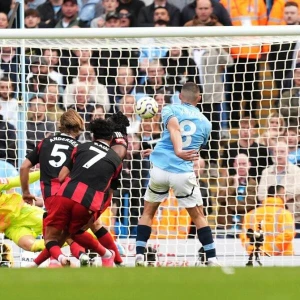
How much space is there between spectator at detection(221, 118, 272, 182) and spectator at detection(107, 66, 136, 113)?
1.36 meters

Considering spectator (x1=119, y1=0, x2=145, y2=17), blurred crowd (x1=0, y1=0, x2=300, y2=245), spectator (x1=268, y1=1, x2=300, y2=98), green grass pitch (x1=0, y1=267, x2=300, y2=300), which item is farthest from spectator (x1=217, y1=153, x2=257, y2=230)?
green grass pitch (x1=0, y1=267, x2=300, y2=300)

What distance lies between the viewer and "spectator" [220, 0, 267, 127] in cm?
1245

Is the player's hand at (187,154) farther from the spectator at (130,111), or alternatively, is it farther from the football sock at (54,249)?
the spectator at (130,111)

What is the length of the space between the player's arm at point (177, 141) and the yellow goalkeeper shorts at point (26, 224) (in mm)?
1860

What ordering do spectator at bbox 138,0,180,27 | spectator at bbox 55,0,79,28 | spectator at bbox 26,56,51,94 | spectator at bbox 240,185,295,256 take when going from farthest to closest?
spectator at bbox 55,0,79,28, spectator at bbox 138,0,180,27, spectator at bbox 26,56,51,94, spectator at bbox 240,185,295,256

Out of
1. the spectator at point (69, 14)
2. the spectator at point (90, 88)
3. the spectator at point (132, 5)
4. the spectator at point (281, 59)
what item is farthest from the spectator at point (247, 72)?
the spectator at point (69, 14)

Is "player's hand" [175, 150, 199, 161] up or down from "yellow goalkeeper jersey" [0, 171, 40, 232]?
up

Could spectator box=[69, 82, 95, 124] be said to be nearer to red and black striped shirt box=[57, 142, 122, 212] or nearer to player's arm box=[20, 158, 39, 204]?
player's arm box=[20, 158, 39, 204]

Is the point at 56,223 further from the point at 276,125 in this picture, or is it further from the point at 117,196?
the point at 276,125

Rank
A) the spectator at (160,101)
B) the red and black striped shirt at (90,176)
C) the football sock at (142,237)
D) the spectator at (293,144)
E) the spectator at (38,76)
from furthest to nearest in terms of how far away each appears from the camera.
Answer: the spectator at (160,101), the spectator at (38,76), the spectator at (293,144), the football sock at (142,237), the red and black striped shirt at (90,176)

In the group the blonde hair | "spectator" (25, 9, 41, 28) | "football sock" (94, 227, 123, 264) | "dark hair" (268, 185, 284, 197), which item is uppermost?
"spectator" (25, 9, 41, 28)

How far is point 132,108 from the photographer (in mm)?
12570

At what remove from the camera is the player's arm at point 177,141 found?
389 inches

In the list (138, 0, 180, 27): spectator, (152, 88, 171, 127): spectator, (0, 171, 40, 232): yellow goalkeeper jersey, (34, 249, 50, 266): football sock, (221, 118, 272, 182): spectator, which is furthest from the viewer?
(138, 0, 180, 27): spectator
